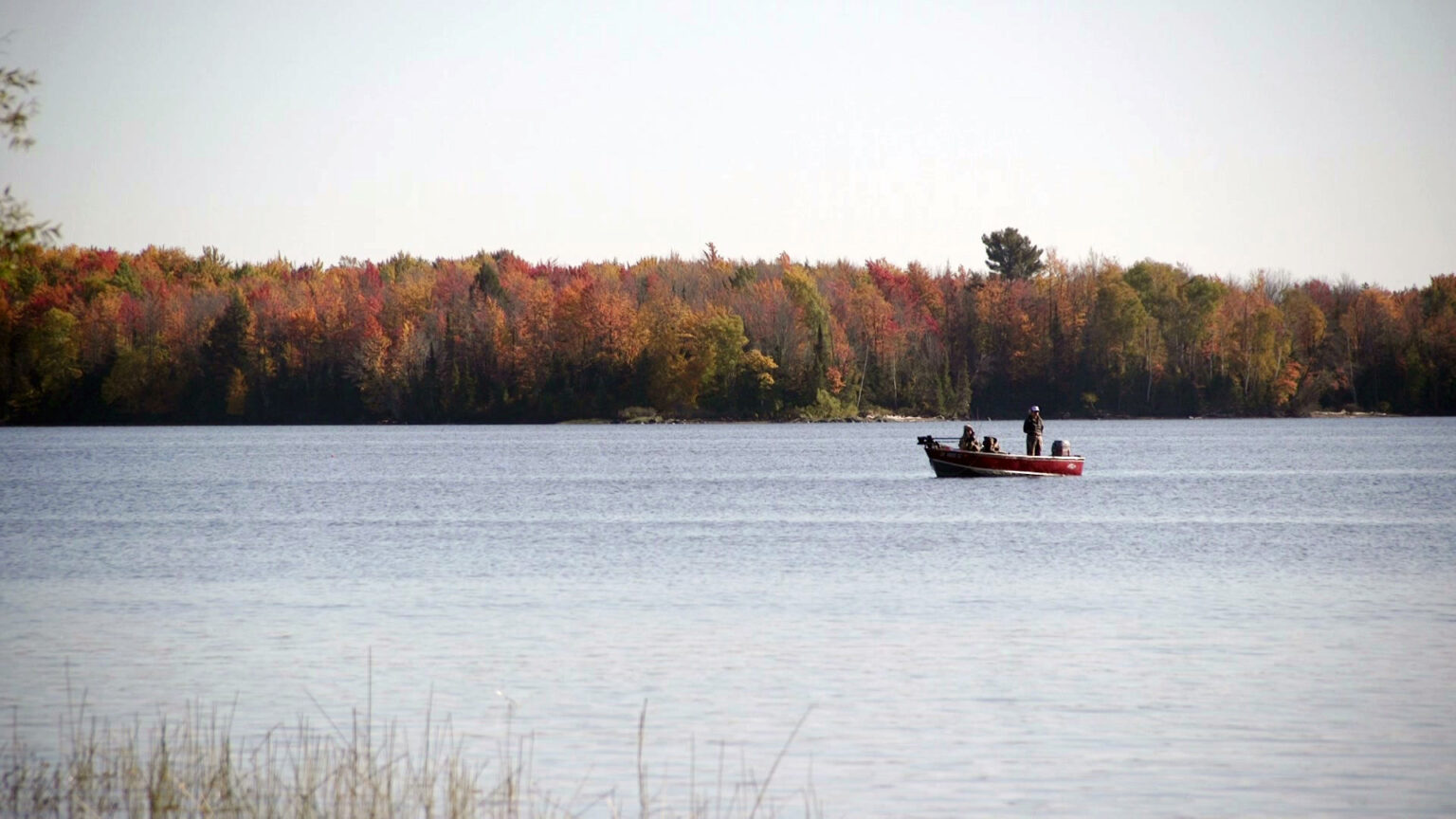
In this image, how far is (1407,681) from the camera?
1905cm

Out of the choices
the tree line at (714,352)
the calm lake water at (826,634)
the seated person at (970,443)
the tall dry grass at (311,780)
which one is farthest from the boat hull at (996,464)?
the tree line at (714,352)

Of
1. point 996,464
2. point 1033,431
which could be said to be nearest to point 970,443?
point 996,464

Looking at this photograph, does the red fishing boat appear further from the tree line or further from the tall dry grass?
the tree line

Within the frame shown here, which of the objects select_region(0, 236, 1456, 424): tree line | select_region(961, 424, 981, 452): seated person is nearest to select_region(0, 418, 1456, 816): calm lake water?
select_region(961, 424, 981, 452): seated person

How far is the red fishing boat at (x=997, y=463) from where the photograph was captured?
57.0m

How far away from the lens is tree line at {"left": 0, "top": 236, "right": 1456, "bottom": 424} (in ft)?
452

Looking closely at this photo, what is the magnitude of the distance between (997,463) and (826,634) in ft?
113

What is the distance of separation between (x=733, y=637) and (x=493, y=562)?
11.9 meters

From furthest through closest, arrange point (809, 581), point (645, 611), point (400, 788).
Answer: point (809, 581) → point (645, 611) → point (400, 788)

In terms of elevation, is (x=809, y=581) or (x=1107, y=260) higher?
(x=1107, y=260)

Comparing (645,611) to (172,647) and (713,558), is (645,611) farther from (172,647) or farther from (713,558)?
(713,558)

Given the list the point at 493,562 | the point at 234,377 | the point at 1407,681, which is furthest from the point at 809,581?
the point at 234,377

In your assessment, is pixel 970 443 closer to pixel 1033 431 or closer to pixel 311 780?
pixel 1033 431

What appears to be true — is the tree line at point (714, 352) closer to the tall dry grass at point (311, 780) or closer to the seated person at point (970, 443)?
the seated person at point (970, 443)
